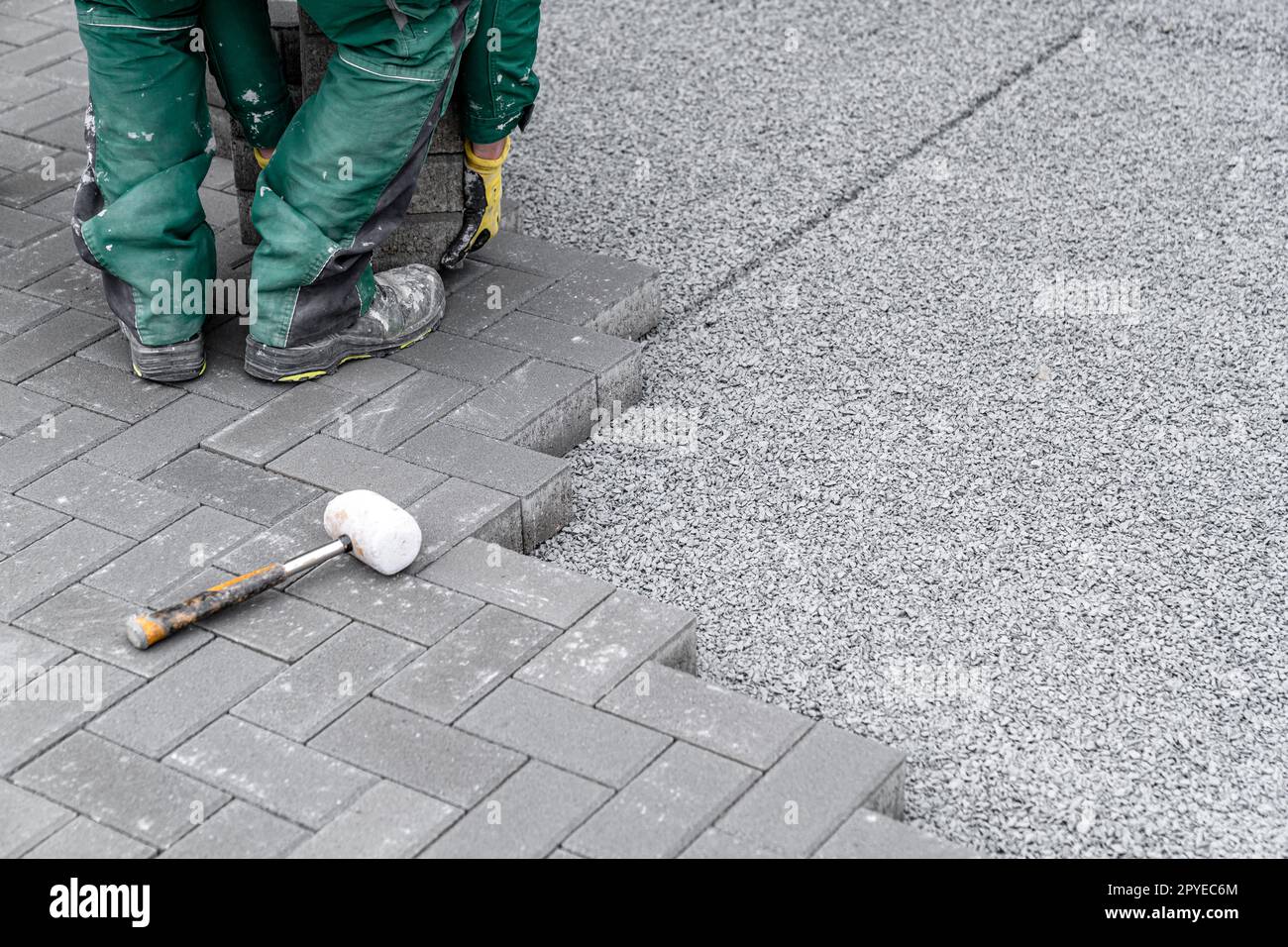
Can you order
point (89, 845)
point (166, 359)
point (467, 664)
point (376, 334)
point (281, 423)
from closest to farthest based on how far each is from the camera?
1. point (89, 845)
2. point (467, 664)
3. point (281, 423)
4. point (166, 359)
5. point (376, 334)

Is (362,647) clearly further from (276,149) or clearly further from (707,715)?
(276,149)

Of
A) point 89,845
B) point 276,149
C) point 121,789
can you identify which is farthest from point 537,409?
point 89,845

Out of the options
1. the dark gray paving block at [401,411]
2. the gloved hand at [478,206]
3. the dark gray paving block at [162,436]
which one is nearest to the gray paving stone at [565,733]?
the dark gray paving block at [401,411]

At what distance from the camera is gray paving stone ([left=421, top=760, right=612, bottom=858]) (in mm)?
2455

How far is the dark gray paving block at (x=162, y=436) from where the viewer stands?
3.36 meters

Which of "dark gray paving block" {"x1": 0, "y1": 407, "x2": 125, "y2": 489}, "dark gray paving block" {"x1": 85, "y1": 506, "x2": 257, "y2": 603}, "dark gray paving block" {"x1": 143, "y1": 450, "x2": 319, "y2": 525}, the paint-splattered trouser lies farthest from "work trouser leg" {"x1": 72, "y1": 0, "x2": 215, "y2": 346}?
"dark gray paving block" {"x1": 85, "y1": 506, "x2": 257, "y2": 603}

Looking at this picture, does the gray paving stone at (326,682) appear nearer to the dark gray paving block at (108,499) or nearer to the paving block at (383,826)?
the paving block at (383,826)

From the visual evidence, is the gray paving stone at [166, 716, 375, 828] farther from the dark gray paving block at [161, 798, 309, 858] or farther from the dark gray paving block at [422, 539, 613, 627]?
the dark gray paving block at [422, 539, 613, 627]

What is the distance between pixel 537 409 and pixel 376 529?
29.4 inches

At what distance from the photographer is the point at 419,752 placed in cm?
264

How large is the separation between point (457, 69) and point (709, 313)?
1.04 metres
